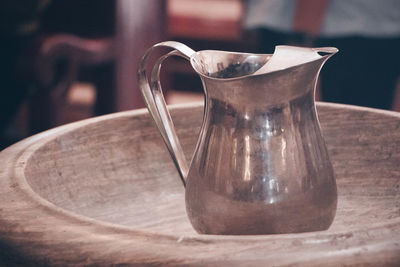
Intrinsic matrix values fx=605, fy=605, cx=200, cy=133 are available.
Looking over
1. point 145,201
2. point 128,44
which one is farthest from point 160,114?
point 128,44

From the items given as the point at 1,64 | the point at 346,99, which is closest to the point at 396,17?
the point at 346,99

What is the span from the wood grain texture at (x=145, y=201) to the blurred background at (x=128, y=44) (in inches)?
22.7

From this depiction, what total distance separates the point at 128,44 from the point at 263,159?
114 centimetres

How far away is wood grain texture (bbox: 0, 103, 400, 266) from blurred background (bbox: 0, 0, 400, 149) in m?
0.58

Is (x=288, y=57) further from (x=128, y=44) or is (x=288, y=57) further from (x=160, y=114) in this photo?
(x=128, y=44)

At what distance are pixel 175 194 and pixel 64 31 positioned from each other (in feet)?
4.02

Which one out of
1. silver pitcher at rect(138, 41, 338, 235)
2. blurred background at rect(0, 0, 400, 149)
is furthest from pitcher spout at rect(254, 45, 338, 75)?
blurred background at rect(0, 0, 400, 149)

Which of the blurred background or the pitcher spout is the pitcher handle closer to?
the pitcher spout

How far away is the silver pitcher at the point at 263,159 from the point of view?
0.39 meters

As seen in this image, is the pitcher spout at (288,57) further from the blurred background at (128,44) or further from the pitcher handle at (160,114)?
the blurred background at (128,44)

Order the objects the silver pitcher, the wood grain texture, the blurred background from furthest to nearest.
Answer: the blurred background
the silver pitcher
the wood grain texture

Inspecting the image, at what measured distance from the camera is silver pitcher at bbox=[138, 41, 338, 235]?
1.29ft

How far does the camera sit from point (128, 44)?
149 cm

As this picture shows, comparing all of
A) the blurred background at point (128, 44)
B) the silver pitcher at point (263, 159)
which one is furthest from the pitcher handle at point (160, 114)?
the blurred background at point (128, 44)
